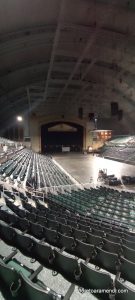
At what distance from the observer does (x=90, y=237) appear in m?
5.05

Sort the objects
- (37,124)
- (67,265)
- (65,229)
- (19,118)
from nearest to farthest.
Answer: (67,265) < (65,229) < (19,118) < (37,124)

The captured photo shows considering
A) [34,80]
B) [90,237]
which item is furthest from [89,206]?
[34,80]

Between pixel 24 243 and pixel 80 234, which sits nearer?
pixel 24 243

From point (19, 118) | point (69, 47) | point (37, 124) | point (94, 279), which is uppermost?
point (69, 47)

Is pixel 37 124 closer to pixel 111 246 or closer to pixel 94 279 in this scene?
pixel 111 246

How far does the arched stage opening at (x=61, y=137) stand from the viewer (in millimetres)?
46344

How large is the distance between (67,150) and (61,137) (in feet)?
10.1

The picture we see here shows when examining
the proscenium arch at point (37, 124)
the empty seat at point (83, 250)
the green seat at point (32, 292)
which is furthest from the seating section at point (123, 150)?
the green seat at point (32, 292)

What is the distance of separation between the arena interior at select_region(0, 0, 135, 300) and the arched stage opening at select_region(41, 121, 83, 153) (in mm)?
212

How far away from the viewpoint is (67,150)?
48.0m

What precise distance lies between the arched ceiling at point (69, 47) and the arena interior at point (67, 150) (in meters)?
0.09

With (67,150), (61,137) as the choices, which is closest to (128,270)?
(61,137)

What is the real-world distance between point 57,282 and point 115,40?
58.7ft

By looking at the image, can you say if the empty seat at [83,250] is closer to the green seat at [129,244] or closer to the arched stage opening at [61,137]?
the green seat at [129,244]
